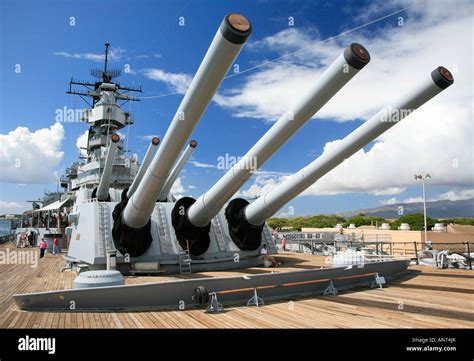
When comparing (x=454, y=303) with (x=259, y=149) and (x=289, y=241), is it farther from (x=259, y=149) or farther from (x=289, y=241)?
(x=289, y=241)

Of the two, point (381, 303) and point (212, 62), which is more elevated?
point (212, 62)

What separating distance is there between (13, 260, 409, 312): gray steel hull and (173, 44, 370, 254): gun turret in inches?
87.7

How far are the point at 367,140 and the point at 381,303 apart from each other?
111 inches

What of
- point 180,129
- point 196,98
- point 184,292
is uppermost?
point 196,98

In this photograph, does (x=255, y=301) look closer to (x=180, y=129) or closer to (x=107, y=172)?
(x=180, y=129)

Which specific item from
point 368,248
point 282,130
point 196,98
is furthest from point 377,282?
point 368,248

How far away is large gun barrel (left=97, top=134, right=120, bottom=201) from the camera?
8750 mm

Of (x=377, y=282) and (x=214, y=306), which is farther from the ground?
(x=214, y=306)

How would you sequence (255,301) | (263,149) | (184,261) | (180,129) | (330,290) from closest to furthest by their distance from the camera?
(180,129) < (255,301) < (330,290) < (263,149) < (184,261)

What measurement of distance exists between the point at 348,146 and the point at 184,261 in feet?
14.6

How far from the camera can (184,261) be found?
884 centimetres
